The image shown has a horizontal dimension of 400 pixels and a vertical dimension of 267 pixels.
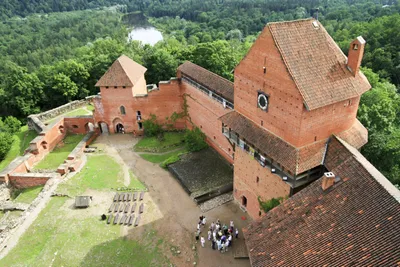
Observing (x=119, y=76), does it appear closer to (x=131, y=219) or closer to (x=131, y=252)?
(x=131, y=219)

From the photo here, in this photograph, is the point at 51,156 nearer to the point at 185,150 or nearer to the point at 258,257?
the point at 185,150

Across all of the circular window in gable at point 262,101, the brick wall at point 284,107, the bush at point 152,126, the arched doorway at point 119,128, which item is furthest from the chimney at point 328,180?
the arched doorway at point 119,128

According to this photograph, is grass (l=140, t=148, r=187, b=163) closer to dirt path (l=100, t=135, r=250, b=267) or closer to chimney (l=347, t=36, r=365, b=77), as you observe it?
dirt path (l=100, t=135, r=250, b=267)

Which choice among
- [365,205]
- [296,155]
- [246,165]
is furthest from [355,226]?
[246,165]

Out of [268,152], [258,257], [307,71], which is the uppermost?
[307,71]

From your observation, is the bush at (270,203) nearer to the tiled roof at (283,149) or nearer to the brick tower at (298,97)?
the brick tower at (298,97)

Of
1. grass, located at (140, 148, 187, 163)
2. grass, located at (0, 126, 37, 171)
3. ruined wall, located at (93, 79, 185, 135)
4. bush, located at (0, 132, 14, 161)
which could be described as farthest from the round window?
bush, located at (0, 132, 14, 161)
